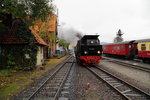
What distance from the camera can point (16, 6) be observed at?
39.7 feet

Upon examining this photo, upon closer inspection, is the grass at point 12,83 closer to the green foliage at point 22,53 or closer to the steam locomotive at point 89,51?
the green foliage at point 22,53

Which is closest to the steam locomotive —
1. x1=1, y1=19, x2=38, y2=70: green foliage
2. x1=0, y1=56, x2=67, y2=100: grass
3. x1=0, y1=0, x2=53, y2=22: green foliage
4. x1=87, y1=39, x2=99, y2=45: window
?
x1=87, y1=39, x2=99, y2=45: window

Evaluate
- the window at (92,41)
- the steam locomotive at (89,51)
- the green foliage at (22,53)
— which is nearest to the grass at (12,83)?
the green foliage at (22,53)

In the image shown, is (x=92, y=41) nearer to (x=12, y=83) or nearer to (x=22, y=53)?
(x=22, y=53)

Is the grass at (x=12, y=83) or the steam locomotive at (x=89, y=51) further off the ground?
the steam locomotive at (x=89, y=51)

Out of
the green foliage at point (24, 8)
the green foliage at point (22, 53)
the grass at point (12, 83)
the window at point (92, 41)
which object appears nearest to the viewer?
the grass at point (12, 83)

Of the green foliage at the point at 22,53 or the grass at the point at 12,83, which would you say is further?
the green foliage at the point at 22,53

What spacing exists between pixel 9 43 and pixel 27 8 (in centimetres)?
406

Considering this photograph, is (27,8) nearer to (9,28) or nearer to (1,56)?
(9,28)

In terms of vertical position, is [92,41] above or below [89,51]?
above

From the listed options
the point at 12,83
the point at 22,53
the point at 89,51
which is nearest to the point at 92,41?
the point at 89,51

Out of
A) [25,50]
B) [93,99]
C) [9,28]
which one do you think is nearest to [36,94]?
[93,99]

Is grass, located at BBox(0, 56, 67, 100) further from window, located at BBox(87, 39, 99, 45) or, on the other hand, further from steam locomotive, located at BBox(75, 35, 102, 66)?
window, located at BBox(87, 39, 99, 45)

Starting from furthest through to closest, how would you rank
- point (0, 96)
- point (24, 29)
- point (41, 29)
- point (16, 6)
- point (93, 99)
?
point (41, 29), point (24, 29), point (16, 6), point (0, 96), point (93, 99)
